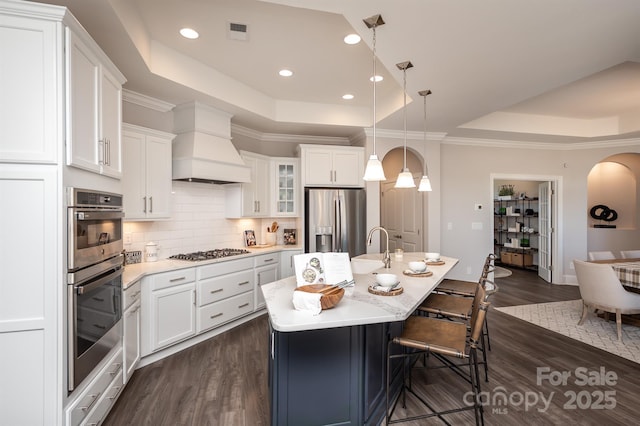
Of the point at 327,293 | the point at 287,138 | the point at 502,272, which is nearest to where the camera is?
the point at 327,293

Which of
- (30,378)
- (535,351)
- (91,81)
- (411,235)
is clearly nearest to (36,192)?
(91,81)

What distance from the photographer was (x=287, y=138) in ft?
17.6

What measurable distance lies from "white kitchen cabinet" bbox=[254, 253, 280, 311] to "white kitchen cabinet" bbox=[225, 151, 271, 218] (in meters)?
0.66

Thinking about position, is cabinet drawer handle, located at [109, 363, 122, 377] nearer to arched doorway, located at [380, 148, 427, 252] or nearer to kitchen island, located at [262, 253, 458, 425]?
kitchen island, located at [262, 253, 458, 425]

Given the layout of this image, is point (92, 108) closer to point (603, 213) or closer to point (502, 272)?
point (502, 272)

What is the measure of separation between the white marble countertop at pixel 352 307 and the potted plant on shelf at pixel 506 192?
7291 mm

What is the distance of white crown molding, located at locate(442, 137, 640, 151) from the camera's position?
5773mm

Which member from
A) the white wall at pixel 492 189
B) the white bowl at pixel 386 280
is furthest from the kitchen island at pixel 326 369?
A: the white wall at pixel 492 189

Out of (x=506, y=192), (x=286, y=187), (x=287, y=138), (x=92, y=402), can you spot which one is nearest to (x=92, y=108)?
(x=92, y=402)

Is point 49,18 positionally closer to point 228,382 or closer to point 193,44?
point 193,44

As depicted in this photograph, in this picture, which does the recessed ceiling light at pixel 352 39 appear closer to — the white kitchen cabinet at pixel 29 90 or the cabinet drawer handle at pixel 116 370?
the white kitchen cabinet at pixel 29 90

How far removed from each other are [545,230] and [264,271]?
580 cm

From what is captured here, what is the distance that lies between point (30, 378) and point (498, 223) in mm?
9907

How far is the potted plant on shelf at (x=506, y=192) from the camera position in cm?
860
